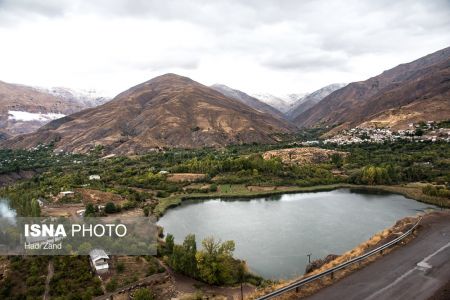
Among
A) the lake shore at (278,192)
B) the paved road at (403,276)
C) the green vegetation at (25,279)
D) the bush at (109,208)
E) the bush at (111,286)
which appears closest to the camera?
the paved road at (403,276)

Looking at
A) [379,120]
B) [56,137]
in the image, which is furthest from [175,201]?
[56,137]

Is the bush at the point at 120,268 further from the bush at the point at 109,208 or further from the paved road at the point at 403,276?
the paved road at the point at 403,276

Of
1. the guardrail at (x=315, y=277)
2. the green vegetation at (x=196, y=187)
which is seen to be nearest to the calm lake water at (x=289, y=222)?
the green vegetation at (x=196, y=187)

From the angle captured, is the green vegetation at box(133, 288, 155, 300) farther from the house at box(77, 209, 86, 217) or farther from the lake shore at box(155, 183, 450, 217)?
the lake shore at box(155, 183, 450, 217)

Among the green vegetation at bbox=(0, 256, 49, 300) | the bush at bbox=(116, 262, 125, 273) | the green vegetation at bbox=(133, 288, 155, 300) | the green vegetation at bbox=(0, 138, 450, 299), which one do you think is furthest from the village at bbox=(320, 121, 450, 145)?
the green vegetation at bbox=(0, 256, 49, 300)

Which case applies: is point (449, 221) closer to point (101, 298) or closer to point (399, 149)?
point (101, 298)

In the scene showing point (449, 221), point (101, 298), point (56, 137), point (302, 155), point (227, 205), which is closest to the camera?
point (449, 221)
